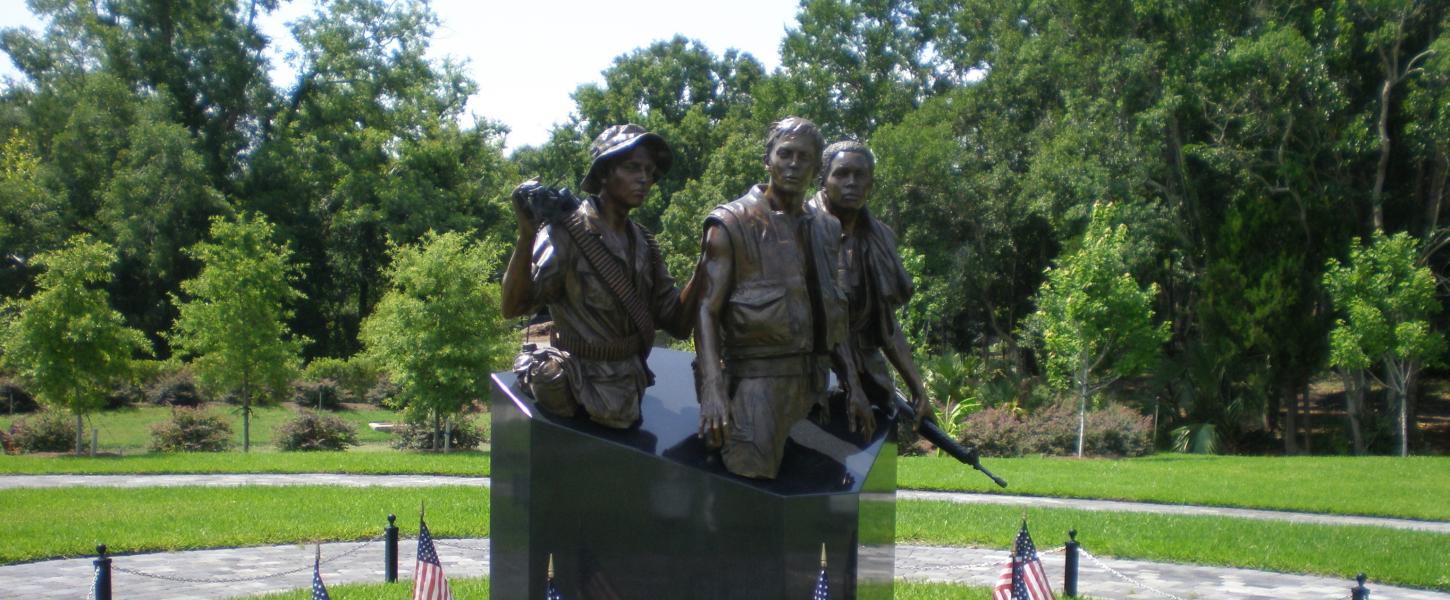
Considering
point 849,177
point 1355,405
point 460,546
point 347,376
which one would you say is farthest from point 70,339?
point 1355,405

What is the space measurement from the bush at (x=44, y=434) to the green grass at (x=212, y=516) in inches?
328

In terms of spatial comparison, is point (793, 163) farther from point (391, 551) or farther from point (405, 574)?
point (405, 574)

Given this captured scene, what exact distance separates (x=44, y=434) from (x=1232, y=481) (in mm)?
20785

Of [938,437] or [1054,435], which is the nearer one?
[938,437]

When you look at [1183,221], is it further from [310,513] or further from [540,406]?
[540,406]

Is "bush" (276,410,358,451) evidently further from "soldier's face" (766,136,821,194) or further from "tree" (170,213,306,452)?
"soldier's face" (766,136,821,194)

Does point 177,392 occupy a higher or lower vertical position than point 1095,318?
lower

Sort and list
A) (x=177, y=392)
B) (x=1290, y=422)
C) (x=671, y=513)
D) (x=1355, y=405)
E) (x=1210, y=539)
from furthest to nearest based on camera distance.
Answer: (x=177, y=392) → (x=1290, y=422) → (x=1355, y=405) → (x=1210, y=539) → (x=671, y=513)

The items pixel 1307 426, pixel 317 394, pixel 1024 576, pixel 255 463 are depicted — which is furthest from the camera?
pixel 317 394

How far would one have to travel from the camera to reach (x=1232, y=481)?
17500mm

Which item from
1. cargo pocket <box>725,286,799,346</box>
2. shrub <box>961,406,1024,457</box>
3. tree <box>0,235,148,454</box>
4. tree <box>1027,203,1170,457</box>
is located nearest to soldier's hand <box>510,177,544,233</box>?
cargo pocket <box>725,286,799,346</box>

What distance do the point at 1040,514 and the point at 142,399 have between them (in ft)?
93.4

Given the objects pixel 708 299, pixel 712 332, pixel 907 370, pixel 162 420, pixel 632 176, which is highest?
pixel 632 176

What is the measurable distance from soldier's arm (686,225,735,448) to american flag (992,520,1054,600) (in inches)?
105
